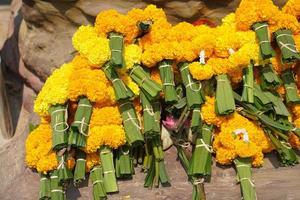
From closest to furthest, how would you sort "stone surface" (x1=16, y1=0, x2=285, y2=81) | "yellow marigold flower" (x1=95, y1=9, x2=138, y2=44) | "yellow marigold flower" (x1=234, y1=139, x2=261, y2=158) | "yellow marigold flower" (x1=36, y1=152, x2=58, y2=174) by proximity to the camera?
1. "yellow marigold flower" (x1=234, y1=139, x2=261, y2=158)
2. "yellow marigold flower" (x1=36, y1=152, x2=58, y2=174)
3. "yellow marigold flower" (x1=95, y1=9, x2=138, y2=44)
4. "stone surface" (x1=16, y1=0, x2=285, y2=81)

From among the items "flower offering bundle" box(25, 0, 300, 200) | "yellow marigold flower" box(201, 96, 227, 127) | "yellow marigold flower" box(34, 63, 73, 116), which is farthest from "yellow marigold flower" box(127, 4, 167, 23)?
"yellow marigold flower" box(201, 96, 227, 127)

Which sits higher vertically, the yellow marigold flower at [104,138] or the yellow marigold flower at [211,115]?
the yellow marigold flower at [211,115]

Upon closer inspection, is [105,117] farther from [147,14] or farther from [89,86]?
[147,14]

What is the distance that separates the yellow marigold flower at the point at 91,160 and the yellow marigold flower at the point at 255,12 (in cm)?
111

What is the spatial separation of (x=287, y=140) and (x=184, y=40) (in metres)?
0.81

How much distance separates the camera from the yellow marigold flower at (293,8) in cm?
311

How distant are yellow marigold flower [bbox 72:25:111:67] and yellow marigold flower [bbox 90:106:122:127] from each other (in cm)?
26

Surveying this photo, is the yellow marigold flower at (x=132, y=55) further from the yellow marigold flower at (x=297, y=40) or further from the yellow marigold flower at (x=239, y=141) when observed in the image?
the yellow marigold flower at (x=297, y=40)

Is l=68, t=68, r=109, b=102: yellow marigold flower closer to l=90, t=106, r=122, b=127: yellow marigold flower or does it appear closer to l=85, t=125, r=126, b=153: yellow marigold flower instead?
l=90, t=106, r=122, b=127: yellow marigold flower

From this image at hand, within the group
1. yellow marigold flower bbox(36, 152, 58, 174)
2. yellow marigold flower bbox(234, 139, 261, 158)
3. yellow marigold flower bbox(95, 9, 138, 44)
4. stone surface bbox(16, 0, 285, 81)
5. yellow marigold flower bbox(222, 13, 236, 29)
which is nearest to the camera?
yellow marigold flower bbox(234, 139, 261, 158)

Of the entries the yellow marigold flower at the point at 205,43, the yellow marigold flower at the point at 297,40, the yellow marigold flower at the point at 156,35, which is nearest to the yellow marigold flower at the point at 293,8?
the yellow marigold flower at the point at 297,40

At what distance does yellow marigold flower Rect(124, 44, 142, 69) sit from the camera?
302 centimetres

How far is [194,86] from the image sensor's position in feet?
9.82

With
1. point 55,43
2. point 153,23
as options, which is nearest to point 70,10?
point 55,43
